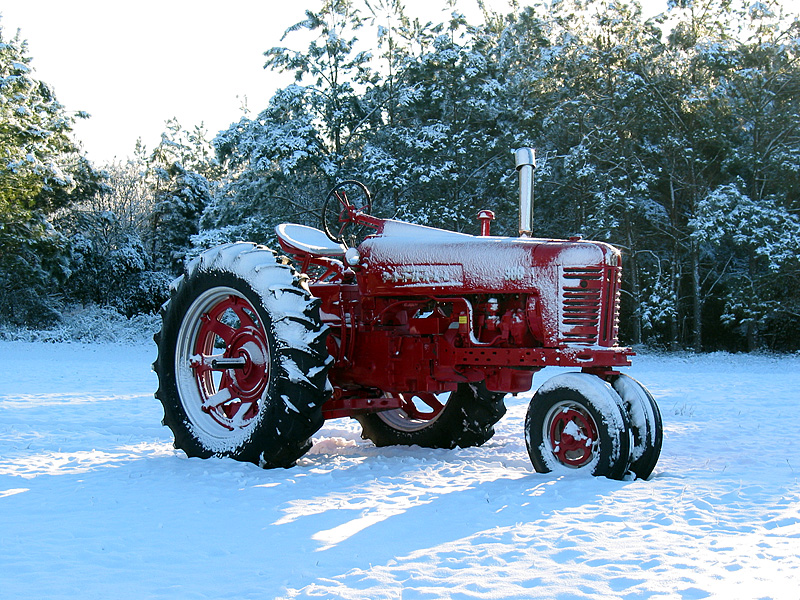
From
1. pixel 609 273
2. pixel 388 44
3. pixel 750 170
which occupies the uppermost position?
pixel 388 44

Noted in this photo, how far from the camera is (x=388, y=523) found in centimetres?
343

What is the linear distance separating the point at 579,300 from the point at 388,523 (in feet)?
5.96

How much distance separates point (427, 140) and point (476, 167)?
1.72 metres

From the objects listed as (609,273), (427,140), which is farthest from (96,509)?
(427,140)

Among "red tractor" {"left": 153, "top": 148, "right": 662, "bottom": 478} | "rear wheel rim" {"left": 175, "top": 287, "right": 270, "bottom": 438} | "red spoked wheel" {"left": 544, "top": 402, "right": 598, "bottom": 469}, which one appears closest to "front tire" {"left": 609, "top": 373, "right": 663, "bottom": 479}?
"red tractor" {"left": 153, "top": 148, "right": 662, "bottom": 478}

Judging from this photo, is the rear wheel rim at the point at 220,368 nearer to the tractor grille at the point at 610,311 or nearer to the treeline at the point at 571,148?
the tractor grille at the point at 610,311

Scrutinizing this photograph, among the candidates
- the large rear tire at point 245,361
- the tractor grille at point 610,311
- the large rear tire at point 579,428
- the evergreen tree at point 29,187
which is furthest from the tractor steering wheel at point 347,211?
the evergreen tree at point 29,187

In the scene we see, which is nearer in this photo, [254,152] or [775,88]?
[775,88]

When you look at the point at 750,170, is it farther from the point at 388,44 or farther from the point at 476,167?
the point at 388,44

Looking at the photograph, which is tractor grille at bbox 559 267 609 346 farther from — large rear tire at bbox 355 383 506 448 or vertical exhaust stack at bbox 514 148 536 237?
large rear tire at bbox 355 383 506 448

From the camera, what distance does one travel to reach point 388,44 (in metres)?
23.0

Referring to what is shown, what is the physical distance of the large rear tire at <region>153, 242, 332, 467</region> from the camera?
4688mm

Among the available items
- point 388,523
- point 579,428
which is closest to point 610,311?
point 579,428

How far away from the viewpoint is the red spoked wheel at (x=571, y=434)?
4.36 m
